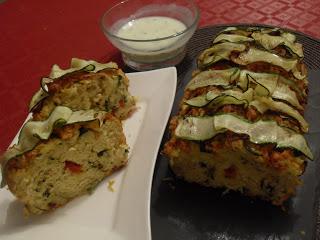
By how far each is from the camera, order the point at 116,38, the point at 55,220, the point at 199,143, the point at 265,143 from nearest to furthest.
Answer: the point at 265,143, the point at 199,143, the point at 55,220, the point at 116,38

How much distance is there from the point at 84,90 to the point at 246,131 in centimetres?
101

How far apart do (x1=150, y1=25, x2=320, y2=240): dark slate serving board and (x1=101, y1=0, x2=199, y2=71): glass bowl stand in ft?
3.33

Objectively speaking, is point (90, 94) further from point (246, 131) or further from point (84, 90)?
point (246, 131)

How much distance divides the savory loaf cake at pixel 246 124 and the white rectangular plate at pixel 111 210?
0.22 meters

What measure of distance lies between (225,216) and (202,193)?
0.64 ft

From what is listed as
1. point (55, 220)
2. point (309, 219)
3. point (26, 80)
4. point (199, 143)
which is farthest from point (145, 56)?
point (309, 219)

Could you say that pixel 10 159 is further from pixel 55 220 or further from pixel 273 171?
pixel 273 171

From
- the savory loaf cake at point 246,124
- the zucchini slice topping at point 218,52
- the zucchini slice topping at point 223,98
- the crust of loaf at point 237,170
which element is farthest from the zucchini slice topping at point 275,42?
the crust of loaf at point 237,170

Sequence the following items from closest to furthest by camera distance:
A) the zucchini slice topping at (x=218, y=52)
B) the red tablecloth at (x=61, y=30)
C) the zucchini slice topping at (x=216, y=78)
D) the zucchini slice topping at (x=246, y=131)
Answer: the zucchini slice topping at (x=246, y=131) → the zucchini slice topping at (x=216, y=78) → the zucchini slice topping at (x=218, y=52) → the red tablecloth at (x=61, y=30)

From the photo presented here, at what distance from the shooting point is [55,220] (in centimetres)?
200

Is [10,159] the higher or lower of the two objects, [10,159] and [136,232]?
the higher

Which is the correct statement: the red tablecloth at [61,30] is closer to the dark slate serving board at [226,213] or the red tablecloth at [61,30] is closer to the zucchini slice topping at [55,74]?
the zucchini slice topping at [55,74]

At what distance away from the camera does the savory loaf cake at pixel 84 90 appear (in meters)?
2.18

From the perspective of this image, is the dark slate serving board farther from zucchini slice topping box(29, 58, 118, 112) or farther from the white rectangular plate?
zucchini slice topping box(29, 58, 118, 112)
